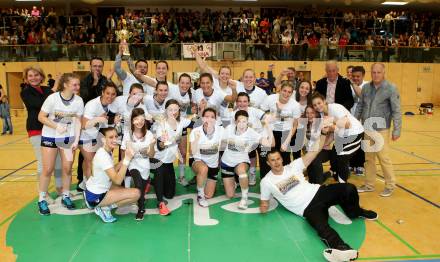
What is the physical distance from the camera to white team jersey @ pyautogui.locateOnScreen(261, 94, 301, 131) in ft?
19.9

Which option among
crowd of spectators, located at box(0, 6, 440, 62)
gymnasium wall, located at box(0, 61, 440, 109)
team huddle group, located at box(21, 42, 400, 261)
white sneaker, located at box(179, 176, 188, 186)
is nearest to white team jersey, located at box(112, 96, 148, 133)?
team huddle group, located at box(21, 42, 400, 261)

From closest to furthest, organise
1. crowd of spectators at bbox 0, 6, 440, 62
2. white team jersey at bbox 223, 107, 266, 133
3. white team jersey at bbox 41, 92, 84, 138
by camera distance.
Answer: white team jersey at bbox 41, 92, 84, 138 < white team jersey at bbox 223, 107, 266, 133 < crowd of spectators at bbox 0, 6, 440, 62

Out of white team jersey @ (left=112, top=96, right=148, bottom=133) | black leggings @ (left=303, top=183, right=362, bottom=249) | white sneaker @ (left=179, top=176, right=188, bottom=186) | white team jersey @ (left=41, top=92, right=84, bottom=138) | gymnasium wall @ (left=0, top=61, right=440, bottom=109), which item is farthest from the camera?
gymnasium wall @ (left=0, top=61, right=440, bottom=109)

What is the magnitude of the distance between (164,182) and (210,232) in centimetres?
141

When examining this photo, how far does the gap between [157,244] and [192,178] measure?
250 centimetres

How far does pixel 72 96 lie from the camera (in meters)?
5.20

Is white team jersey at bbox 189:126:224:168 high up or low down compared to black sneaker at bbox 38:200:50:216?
up

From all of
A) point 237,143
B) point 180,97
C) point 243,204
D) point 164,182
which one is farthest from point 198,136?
point 243,204

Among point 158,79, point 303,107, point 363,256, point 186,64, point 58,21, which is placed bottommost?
point 363,256

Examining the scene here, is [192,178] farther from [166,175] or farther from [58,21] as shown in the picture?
[58,21]

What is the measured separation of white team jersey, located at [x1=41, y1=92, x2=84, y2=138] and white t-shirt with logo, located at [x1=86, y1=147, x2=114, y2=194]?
674 millimetres

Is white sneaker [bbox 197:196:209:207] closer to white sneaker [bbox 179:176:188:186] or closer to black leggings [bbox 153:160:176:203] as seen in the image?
black leggings [bbox 153:160:176:203]

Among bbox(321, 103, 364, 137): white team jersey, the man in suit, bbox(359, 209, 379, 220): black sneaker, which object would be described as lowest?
bbox(359, 209, 379, 220): black sneaker

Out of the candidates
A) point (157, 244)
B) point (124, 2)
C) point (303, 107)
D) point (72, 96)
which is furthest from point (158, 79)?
point (124, 2)
